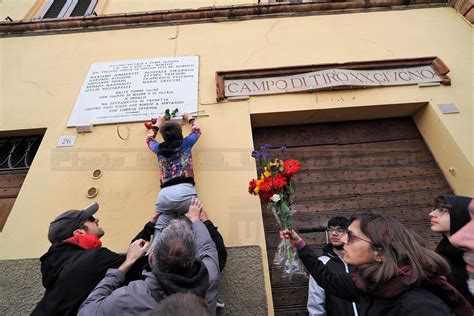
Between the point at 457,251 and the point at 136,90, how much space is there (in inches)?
150

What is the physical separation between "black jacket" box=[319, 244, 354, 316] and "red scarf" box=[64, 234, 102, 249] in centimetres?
177

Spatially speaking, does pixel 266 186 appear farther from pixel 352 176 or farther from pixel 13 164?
Answer: pixel 13 164

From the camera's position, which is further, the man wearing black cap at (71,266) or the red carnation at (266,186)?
the red carnation at (266,186)

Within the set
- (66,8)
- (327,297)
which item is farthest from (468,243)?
(66,8)

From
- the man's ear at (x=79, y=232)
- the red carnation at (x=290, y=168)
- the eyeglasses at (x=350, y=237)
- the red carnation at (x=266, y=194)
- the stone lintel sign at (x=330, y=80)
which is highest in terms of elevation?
the stone lintel sign at (x=330, y=80)

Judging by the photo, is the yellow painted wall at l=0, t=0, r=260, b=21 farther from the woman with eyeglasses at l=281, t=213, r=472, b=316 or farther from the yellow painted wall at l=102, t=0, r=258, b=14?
the woman with eyeglasses at l=281, t=213, r=472, b=316

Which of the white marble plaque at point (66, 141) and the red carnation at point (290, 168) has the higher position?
the white marble plaque at point (66, 141)

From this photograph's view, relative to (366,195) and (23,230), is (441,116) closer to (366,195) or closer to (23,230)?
(366,195)

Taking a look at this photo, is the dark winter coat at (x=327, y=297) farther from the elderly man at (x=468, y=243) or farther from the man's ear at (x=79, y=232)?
the man's ear at (x=79, y=232)

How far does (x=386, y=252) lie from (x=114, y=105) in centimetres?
353

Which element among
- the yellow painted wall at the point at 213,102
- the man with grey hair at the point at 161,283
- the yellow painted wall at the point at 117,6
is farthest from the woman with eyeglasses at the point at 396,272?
the yellow painted wall at the point at 117,6

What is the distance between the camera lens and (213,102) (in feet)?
11.7

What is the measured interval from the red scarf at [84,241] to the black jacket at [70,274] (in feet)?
0.10

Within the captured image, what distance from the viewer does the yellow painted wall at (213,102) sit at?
2918 millimetres
